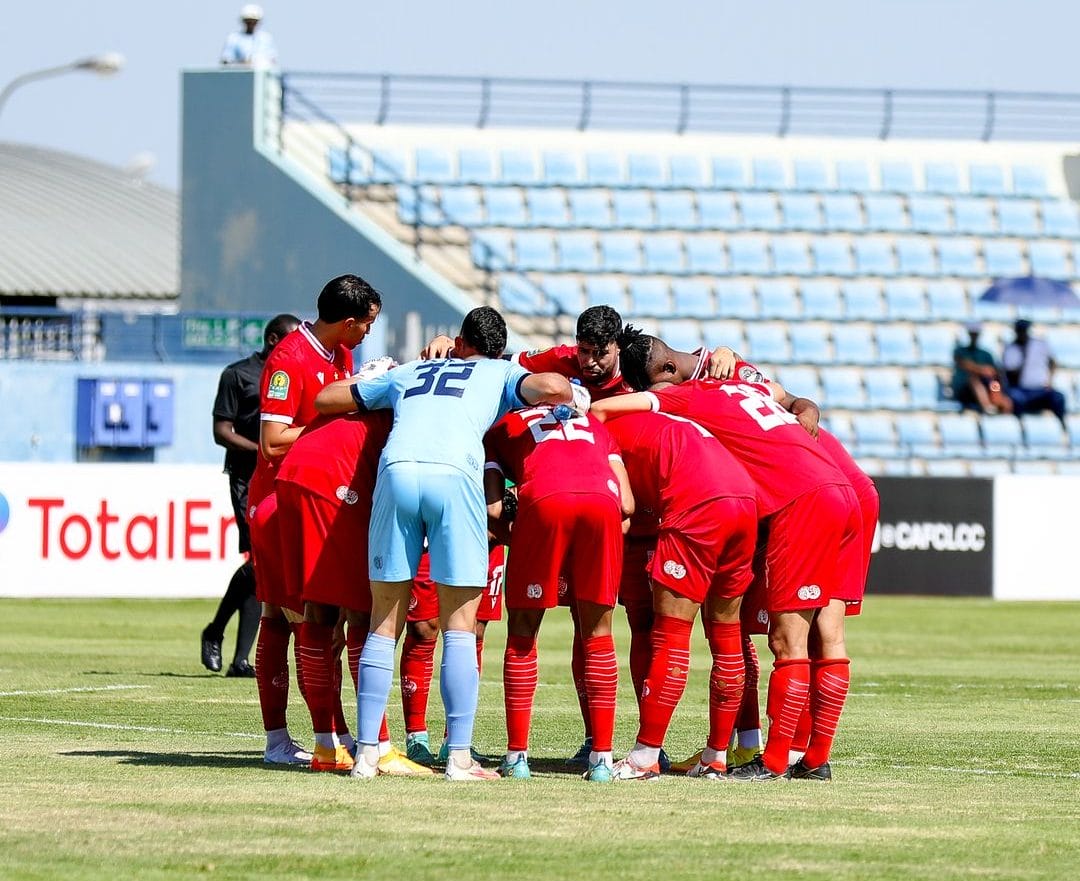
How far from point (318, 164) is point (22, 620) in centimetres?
1314

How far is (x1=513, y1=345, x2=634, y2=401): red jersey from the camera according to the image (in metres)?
8.77

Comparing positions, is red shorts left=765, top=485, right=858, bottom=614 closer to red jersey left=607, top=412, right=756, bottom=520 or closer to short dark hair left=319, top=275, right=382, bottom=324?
red jersey left=607, top=412, right=756, bottom=520

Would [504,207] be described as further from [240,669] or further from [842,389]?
[240,669]

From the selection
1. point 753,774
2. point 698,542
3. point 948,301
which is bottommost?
point 753,774

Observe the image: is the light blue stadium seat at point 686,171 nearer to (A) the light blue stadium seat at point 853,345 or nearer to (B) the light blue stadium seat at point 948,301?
(A) the light blue stadium seat at point 853,345

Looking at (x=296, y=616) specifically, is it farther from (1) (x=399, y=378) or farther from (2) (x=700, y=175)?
(2) (x=700, y=175)

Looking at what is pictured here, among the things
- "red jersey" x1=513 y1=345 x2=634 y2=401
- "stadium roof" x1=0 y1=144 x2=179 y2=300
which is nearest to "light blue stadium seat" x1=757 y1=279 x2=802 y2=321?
"red jersey" x1=513 y1=345 x2=634 y2=401

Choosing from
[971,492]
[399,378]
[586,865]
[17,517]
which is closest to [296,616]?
[399,378]

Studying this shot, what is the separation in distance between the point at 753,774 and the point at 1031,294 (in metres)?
22.1

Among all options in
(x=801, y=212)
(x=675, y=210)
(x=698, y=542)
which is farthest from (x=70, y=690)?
(x=801, y=212)

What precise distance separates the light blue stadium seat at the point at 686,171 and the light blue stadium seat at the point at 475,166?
276 centimetres

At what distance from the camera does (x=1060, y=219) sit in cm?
3319

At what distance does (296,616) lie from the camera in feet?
28.1

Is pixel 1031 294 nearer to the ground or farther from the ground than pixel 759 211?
nearer to the ground
